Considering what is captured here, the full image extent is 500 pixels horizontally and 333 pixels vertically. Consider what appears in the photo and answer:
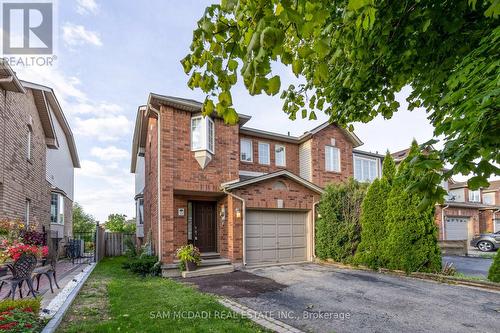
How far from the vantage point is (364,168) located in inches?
742

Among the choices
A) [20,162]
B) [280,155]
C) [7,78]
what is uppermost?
[7,78]

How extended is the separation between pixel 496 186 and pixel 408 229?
99.3ft

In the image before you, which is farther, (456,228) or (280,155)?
(456,228)

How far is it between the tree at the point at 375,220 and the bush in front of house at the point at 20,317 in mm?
9887

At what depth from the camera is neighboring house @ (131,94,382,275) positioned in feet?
36.9

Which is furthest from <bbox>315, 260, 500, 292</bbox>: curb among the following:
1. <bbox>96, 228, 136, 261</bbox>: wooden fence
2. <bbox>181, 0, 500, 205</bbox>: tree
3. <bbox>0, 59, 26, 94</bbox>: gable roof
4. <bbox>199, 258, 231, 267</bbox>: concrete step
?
<bbox>96, 228, 136, 261</bbox>: wooden fence

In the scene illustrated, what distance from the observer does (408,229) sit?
9898 millimetres

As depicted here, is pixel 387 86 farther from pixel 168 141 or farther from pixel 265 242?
pixel 265 242

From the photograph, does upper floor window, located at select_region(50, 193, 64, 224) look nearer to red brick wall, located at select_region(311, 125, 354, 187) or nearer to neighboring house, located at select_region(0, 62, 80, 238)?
neighboring house, located at select_region(0, 62, 80, 238)

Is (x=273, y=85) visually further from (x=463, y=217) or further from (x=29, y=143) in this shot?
(x=463, y=217)

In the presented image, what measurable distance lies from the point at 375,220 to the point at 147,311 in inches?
326

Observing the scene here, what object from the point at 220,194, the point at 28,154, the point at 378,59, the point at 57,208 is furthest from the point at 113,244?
the point at 378,59

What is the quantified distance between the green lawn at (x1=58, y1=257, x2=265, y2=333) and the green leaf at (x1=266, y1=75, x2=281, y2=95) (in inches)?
176

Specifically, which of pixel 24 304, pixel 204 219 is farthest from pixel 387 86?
pixel 204 219
